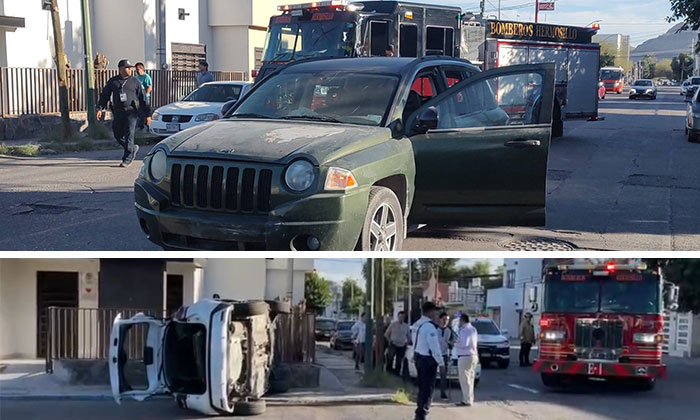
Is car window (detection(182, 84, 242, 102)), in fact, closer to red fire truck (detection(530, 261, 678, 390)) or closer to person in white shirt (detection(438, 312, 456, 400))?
red fire truck (detection(530, 261, 678, 390))

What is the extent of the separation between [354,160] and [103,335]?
2.60 meters

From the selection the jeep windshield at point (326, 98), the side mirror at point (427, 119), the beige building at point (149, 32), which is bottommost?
the side mirror at point (427, 119)

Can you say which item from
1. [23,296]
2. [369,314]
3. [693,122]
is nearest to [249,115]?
[369,314]

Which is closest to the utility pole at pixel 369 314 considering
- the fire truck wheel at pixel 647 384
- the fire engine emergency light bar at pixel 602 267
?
the fire engine emergency light bar at pixel 602 267

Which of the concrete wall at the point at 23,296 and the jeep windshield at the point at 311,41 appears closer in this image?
the concrete wall at the point at 23,296

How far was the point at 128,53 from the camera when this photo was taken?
1235 inches

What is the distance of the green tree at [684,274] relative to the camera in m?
8.33

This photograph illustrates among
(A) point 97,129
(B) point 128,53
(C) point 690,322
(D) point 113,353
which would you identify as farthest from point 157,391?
(B) point 128,53

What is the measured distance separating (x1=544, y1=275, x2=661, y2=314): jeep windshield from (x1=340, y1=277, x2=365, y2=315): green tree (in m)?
1.96

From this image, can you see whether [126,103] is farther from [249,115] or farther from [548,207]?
[548,207]

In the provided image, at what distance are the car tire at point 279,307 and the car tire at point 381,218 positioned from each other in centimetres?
82

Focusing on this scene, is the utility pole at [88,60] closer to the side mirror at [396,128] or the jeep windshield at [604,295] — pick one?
the side mirror at [396,128]

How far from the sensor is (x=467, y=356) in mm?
7637

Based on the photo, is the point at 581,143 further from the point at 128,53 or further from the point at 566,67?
the point at 128,53
